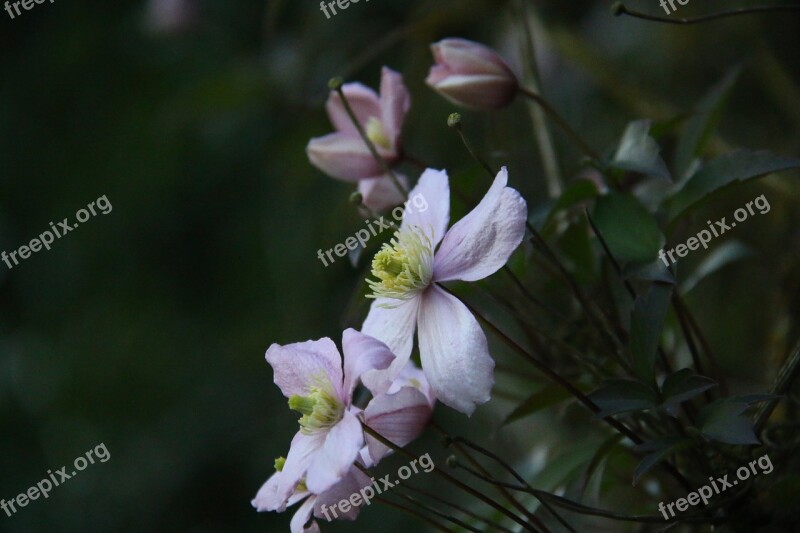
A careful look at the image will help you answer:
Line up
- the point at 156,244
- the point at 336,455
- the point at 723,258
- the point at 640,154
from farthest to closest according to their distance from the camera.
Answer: the point at 156,244, the point at 723,258, the point at 640,154, the point at 336,455

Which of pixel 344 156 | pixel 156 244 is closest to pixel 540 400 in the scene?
pixel 344 156

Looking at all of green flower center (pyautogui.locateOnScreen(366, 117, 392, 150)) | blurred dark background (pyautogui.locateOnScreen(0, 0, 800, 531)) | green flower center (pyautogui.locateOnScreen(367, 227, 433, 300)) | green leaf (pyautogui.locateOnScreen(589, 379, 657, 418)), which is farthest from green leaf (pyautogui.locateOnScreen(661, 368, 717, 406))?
blurred dark background (pyautogui.locateOnScreen(0, 0, 800, 531))

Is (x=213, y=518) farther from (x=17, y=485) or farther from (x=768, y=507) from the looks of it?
(x=768, y=507)

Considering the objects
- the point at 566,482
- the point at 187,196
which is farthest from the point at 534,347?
the point at 187,196

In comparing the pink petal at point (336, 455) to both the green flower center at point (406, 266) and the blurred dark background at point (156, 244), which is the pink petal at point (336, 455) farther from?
→ the blurred dark background at point (156, 244)

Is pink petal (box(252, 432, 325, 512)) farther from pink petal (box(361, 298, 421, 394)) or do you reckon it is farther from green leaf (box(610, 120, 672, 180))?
green leaf (box(610, 120, 672, 180))

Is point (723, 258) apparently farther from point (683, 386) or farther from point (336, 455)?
point (336, 455)
